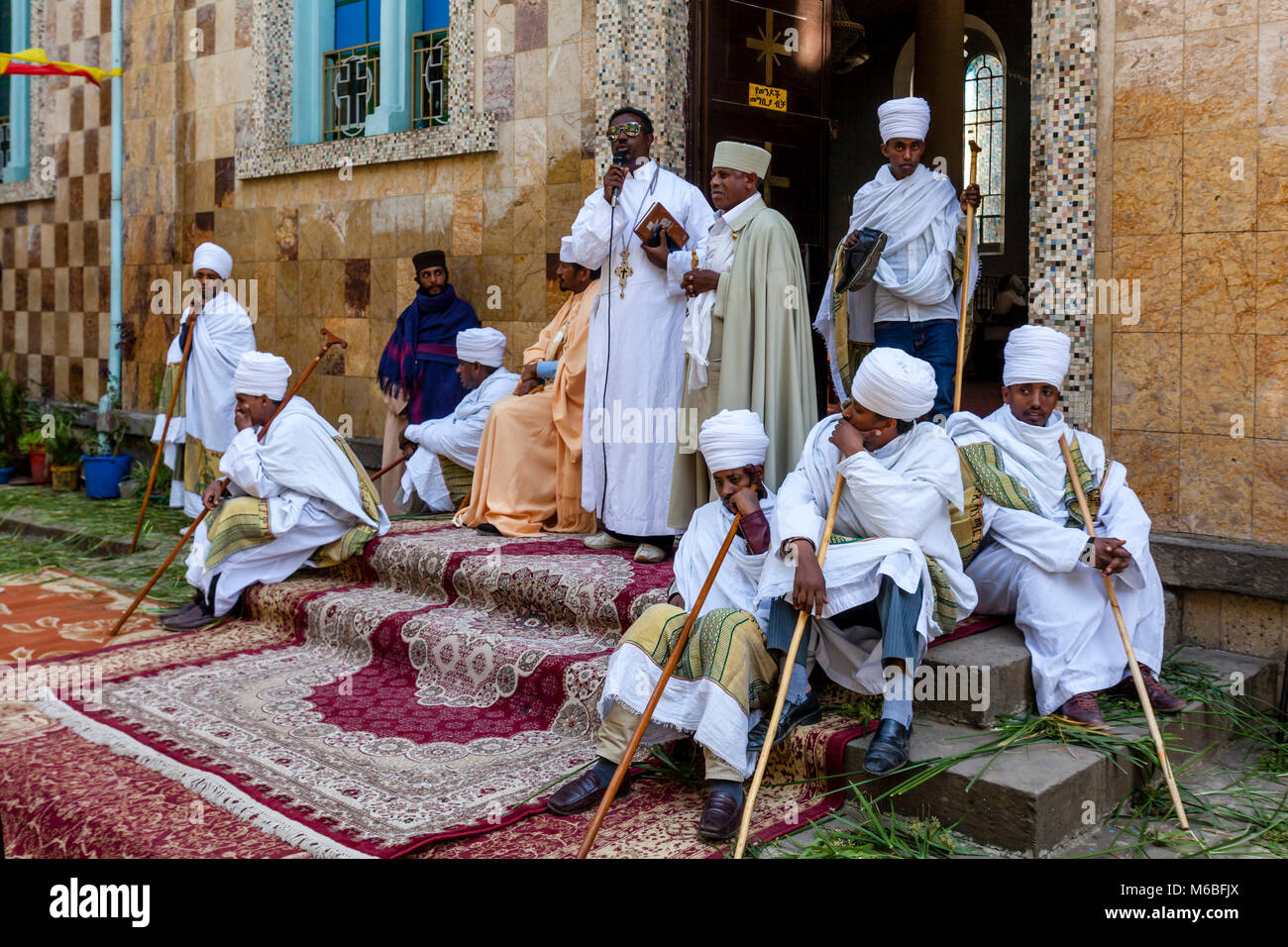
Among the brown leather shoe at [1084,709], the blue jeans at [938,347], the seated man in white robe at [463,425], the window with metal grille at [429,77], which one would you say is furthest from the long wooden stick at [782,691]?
the window with metal grille at [429,77]

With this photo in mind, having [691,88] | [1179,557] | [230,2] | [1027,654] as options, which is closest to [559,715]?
[1027,654]

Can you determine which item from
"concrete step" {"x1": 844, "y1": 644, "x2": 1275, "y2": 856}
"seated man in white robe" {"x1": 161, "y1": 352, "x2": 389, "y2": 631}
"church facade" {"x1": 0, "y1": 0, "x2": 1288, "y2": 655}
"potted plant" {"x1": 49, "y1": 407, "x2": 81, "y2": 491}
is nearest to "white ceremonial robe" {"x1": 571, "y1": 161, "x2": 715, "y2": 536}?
"church facade" {"x1": 0, "y1": 0, "x2": 1288, "y2": 655}

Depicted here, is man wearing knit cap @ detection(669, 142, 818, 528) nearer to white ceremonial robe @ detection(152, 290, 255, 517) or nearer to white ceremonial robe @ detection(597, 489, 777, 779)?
white ceremonial robe @ detection(597, 489, 777, 779)

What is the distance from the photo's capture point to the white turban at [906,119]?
5387 mm

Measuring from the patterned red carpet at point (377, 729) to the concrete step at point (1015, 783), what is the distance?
0.26 m

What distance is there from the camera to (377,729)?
461cm

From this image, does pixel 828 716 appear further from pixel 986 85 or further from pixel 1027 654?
pixel 986 85

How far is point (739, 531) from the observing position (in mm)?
4145

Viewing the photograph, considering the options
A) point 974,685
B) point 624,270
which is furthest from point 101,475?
point 974,685

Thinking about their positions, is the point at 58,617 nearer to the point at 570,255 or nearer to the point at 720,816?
the point at 570,255

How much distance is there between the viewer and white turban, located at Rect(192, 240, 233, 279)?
29.1 ft

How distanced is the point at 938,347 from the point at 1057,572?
145 centimetres

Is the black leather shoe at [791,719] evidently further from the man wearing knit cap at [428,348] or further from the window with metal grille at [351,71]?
the window with metal grille at [351,71]

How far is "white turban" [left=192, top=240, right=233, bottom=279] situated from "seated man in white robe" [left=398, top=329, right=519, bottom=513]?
2382 mm
